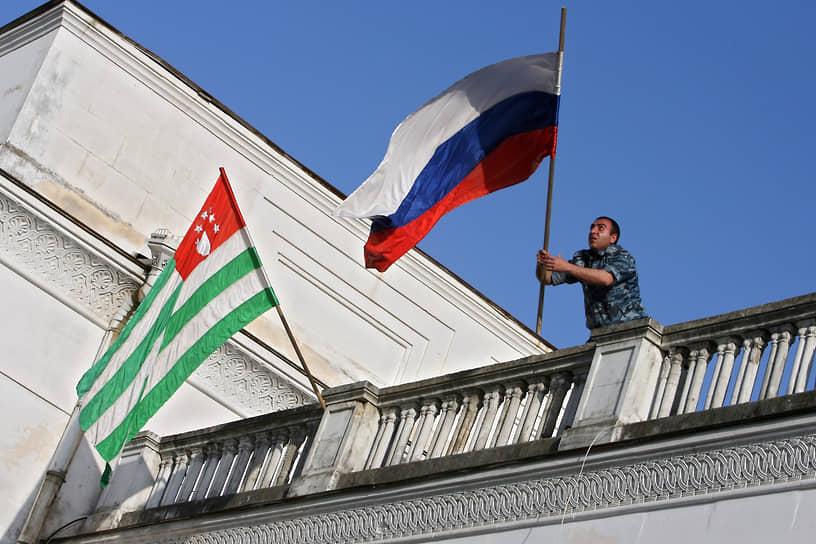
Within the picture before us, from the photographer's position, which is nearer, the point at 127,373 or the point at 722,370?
the point at 722,370

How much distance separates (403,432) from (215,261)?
2.37 metres

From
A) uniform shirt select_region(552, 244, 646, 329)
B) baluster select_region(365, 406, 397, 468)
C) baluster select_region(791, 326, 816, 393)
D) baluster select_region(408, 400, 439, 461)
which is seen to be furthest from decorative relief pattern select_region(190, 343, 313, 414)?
baluster select_region(791, 326, 816, 393)

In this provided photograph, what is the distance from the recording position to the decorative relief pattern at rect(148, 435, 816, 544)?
920 centimetres

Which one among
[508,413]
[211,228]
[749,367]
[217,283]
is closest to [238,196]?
[211,228]

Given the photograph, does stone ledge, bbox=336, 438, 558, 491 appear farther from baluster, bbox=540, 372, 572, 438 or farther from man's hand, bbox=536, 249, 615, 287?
man's hand, bbox=536, 249, 615, 287

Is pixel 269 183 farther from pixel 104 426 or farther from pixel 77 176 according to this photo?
pixel 104 426

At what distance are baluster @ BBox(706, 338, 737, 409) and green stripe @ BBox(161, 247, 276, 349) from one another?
457cm

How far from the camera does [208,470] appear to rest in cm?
1422

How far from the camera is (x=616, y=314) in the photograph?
11547 millimetres

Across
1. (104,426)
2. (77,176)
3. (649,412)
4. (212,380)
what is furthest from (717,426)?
(77,176)

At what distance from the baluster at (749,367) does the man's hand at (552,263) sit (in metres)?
1.82

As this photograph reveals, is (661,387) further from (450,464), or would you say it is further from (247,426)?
(247,426)

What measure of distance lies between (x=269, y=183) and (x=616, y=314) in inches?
324

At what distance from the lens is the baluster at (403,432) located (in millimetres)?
12203
